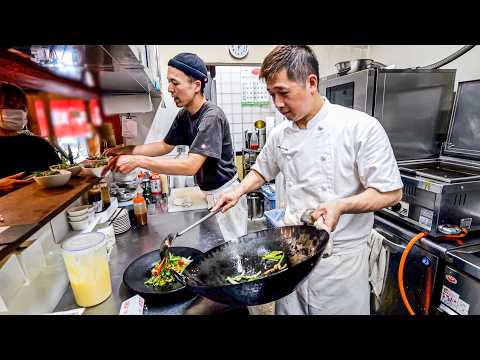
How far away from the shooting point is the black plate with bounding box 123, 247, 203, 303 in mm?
920

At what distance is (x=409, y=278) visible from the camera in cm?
172

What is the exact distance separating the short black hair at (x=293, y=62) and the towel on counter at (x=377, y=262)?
131cm

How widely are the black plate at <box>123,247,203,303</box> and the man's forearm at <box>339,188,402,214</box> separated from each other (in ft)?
2.24

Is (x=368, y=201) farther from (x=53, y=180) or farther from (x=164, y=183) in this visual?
(x=164, y=183)

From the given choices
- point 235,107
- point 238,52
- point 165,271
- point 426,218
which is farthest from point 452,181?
point 235,107

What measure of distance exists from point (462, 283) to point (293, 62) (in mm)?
1451

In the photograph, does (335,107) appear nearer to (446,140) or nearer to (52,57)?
(52,57)

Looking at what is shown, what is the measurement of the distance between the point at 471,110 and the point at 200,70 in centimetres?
196

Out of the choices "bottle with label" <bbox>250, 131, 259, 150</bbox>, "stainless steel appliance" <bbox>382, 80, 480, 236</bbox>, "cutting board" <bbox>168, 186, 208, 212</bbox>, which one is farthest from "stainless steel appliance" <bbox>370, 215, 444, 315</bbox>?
→ "bottle with label" <bbox>250, 131, 259, 150</bbox>

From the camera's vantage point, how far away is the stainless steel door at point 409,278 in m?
1.60

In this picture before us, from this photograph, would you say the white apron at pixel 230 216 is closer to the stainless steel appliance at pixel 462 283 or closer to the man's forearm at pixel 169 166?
the man's forearm at pixel 169 166

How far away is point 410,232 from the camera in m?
1.76

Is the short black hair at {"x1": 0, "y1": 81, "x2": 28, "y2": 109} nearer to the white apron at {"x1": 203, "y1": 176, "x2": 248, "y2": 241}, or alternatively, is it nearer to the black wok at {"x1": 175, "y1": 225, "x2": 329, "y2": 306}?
the white apron at {"x1": 203, "y1": 176, "x2": 248, "y2": 241}

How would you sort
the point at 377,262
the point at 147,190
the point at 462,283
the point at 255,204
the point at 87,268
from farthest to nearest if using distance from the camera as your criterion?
the point at 255,204
the point at 147,190
the point at 377,262
the point at 462,283
the point at 87,268
